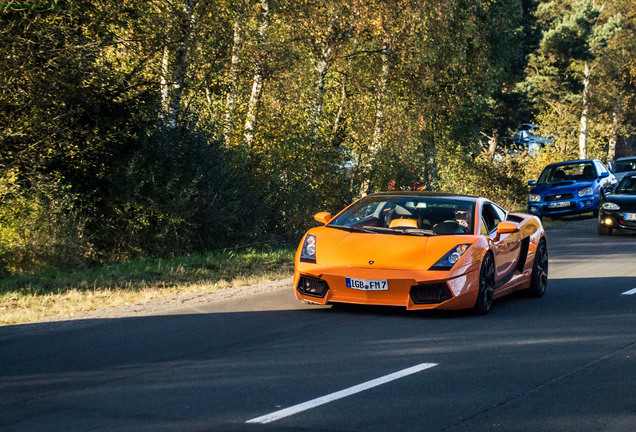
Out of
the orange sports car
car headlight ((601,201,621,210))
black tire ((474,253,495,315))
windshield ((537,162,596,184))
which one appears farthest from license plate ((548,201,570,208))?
black tire ((474,253,495,315))

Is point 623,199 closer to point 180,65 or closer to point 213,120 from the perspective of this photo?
point 213,120

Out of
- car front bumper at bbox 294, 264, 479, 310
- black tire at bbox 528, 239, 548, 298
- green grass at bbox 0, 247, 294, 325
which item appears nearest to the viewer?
car front bumper at bbox 294, 264, 479, 310

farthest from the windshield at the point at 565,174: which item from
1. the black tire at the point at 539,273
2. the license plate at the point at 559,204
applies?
the black tire at the point at 539,273

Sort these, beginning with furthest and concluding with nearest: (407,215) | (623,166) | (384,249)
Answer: (623,166)
(407,215)
(384,249)

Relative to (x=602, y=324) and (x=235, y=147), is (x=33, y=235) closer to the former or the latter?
(x=235, y=147)

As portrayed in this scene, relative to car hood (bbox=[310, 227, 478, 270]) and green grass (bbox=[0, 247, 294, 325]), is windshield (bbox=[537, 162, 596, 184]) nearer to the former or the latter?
green grass (bbox=[0, 247, 294, 325])

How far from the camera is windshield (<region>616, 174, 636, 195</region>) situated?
24.1 m

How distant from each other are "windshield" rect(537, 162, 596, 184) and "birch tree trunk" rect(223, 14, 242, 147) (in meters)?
11.8

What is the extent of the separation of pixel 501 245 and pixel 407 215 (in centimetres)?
115

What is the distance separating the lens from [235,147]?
68.3 ft

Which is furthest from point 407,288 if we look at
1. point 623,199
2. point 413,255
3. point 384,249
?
point 623,199

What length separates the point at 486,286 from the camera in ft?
34.6

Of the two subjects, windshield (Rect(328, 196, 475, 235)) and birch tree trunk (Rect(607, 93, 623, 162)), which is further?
birch tree trunk (Rect(607, 93, 623, 162))

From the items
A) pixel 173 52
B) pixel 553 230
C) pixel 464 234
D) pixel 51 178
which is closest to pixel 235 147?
pixel 173 52
